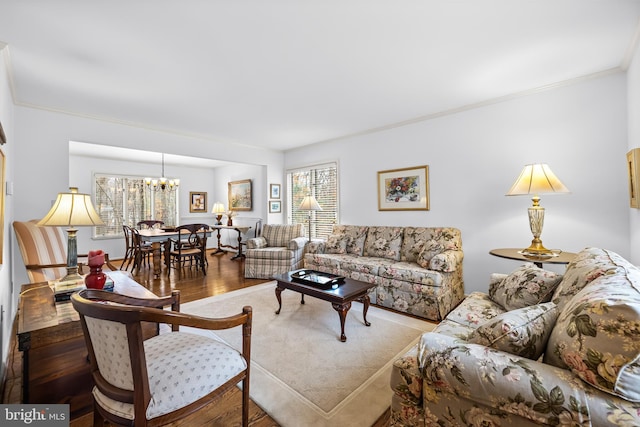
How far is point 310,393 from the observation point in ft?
5.74

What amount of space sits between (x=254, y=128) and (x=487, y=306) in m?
3.85

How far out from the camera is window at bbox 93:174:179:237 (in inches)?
250

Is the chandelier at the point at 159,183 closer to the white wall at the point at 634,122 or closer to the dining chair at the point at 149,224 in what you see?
the dining chair at the point at 149,224

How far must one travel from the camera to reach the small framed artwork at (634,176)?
7.03 feet

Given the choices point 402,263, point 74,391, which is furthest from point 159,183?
point 402,263

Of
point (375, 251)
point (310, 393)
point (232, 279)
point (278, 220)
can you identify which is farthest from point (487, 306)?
point (278, 220)

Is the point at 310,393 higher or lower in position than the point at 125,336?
lower

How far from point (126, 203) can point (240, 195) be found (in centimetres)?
271

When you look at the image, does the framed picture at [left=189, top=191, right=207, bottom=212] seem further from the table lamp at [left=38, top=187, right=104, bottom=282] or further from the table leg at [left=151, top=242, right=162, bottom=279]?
the table lamp at [left=38, top=187, right=104, bottom=282]

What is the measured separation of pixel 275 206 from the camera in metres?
6.02

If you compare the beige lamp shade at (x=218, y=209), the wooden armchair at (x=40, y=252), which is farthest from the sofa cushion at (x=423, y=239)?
the beige lamp shade at (x=218, y=209)

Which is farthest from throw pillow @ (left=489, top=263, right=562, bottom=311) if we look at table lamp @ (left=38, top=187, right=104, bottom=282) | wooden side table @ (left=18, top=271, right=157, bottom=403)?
table lamp @ (left=38, top=187, right=104, bottom=282)

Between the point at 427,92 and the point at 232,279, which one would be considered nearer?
the point at 427,92

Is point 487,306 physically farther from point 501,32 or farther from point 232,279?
point 232,279
